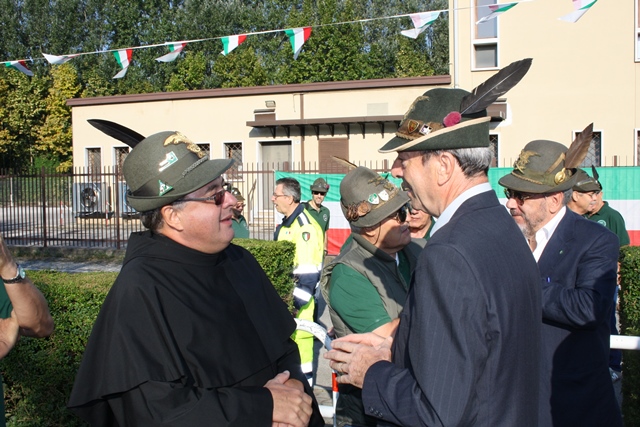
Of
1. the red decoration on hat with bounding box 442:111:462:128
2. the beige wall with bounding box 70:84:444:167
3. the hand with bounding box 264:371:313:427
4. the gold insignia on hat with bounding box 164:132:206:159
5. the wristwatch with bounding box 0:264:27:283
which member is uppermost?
the beige wall with bounding box 70:84:444:167

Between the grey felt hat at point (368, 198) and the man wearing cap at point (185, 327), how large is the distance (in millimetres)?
802

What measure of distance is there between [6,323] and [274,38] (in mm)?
47079

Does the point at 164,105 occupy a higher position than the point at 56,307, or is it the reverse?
the point at 164,105

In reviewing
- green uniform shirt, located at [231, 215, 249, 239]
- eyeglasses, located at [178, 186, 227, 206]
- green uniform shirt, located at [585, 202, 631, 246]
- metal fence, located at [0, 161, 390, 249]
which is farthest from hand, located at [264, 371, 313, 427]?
metal fence, located at [0, 161, 390, 249]

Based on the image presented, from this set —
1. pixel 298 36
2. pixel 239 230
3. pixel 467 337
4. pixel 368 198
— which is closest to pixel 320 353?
pixel 239 230

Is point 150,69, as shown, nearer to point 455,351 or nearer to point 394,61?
point 394,61

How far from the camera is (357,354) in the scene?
7.34ft

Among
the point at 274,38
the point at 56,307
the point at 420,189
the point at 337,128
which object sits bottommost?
the point at 56,307

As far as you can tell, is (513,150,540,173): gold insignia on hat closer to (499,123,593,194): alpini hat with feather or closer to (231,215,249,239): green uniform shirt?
(499,123,593,194): alpini hat with feather

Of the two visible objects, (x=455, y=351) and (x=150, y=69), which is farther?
(x=150, y=69)

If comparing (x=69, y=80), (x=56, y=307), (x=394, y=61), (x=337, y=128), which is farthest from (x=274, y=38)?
(x=56, y=307)

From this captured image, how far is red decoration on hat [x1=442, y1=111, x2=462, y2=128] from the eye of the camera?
2100 millimetres

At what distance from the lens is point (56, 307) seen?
456 cm

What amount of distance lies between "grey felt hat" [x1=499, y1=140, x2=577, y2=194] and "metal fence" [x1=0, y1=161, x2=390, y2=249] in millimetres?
13678
